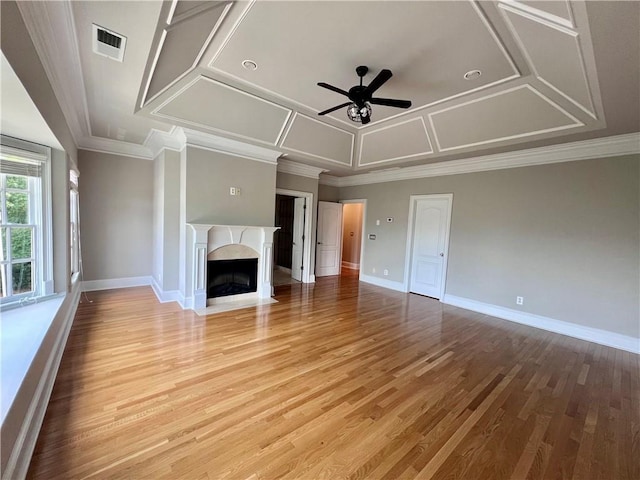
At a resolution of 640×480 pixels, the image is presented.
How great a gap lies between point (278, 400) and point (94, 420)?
1274 mm

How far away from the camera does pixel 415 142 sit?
453 cm

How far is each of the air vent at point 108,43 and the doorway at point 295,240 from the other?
369cm

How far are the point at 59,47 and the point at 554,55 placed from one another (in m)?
4.11

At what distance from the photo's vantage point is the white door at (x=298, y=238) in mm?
6414

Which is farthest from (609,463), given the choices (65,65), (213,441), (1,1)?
(65,65)

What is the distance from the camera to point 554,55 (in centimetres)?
232

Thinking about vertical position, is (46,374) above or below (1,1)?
below

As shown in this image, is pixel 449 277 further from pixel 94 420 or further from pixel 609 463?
pixel 94 420

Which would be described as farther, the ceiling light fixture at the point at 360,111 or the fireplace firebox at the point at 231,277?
the fireplace firebox at the point at 231,277

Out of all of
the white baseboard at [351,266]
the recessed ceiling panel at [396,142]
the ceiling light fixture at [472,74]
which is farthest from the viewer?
the white baseboard at [351,266]

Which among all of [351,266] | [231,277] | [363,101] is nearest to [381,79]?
[363,101]

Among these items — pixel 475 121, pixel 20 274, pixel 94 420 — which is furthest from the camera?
pixel 475 121

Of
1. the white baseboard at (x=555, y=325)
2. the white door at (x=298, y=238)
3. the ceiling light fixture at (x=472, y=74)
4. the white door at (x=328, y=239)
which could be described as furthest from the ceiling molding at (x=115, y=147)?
the white baseboard at (x=555, y=325)

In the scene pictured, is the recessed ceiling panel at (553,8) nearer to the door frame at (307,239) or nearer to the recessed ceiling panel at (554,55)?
the recessed ceiling panel at (554,55)
